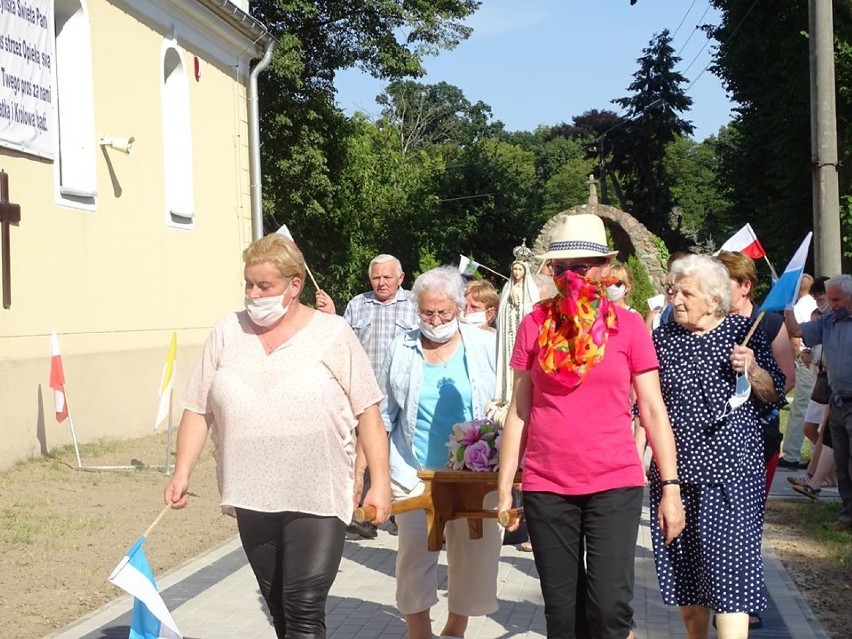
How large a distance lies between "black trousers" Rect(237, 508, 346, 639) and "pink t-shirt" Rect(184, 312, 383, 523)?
0.21 ft

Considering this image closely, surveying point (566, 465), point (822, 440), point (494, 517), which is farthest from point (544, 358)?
point (822, 440)

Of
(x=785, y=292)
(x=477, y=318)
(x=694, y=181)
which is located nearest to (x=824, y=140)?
(x=477, y=318)

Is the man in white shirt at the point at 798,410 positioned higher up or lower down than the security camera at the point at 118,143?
lower down

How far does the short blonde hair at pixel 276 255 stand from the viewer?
4.63m

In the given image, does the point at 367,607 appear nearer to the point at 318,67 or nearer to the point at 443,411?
the point at 443,411

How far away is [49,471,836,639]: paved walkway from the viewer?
21.5 feet

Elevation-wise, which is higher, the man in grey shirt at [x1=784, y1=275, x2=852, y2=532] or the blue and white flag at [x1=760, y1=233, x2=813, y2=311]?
the blue and white flag at [x1=760, y1=233, x2=813, y2=311]

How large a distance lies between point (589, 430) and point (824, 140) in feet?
29.8

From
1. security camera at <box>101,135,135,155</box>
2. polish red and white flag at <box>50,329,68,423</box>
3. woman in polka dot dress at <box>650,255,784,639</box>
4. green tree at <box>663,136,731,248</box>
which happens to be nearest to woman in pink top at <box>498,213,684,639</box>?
woman in polka dot dress at <box>650,255,784,639</box>

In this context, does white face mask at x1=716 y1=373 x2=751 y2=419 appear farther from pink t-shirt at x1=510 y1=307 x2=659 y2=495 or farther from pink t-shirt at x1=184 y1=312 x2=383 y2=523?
pink t-shirt at x1=184 y1=312 x2=383 y2=523

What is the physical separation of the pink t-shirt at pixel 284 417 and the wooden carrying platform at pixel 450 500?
88 centimetres

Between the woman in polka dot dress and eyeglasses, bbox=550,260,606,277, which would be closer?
eyeglasses, bbox=550,260,606,277

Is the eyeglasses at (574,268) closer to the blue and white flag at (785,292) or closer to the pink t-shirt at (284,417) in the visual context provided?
the pink t-shirt at (284,417)

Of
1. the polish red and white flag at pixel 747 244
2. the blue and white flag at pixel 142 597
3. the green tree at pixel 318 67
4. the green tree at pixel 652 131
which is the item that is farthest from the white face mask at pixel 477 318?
the green tree at pixel 652 131
